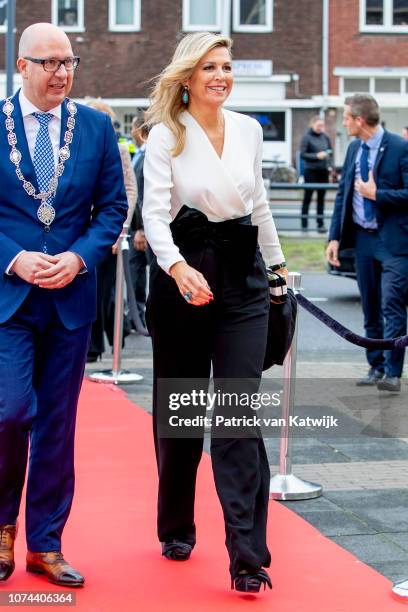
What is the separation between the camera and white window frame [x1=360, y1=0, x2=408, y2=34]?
42.1 m

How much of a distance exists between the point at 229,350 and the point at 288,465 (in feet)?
5.81

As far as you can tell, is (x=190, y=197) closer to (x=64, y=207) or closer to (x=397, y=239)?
(x=64, y=207)

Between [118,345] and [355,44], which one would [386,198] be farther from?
[355,44]

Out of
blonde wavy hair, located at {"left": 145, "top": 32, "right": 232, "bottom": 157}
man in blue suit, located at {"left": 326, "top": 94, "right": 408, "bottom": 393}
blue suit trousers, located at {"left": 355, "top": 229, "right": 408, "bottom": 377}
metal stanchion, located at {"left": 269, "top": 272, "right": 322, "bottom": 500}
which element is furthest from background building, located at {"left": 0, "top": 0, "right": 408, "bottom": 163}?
blonde wavy hair, located at {"left": 145, "top": 32, "right": 232, "bottom": 157}

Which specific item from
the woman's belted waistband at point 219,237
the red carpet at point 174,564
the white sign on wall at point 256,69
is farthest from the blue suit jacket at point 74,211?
the white sign on wall at point 256,69

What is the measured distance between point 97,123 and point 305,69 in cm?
3818

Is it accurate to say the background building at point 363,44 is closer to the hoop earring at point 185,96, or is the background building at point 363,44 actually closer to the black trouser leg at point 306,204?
the black trouser leg at point 306,204

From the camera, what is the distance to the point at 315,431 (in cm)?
779

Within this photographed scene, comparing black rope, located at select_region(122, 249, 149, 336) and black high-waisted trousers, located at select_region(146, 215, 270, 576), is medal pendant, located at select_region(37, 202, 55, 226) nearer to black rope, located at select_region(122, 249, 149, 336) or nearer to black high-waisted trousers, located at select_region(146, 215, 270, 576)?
black high-waisted trousers, located at select_region(146, 215, 270, 576)

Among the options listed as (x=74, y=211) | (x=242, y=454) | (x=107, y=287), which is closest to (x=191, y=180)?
(x=74, y=211)

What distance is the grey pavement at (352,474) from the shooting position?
17.4ft

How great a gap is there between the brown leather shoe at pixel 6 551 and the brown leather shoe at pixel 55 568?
9 cm

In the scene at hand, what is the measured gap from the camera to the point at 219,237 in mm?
4668

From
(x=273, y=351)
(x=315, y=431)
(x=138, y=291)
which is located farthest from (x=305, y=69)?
(x=273, y=351)
